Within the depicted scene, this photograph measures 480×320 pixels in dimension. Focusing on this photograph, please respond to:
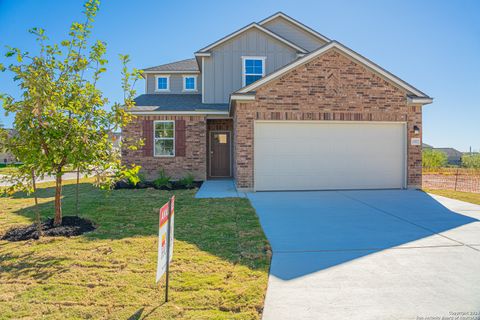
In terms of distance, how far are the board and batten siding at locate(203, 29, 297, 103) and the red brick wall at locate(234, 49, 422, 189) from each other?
465 cm

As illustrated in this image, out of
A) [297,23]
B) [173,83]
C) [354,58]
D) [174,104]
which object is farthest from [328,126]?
[173,83]

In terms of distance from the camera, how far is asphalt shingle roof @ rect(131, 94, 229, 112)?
13.6m

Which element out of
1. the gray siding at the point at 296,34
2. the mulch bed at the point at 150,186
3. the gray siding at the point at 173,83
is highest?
the gray siding at the point at 296,34

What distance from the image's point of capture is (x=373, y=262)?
4180mm

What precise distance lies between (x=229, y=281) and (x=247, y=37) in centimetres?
1349

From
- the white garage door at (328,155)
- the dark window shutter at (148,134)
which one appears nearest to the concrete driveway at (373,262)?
the white garage door at (328,155)

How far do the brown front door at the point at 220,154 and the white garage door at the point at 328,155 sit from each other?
4763 mm

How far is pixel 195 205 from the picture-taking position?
27.2 feet

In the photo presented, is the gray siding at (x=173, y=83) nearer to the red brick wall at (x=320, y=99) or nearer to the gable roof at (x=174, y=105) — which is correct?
the gable roof at (x=174, y=105)

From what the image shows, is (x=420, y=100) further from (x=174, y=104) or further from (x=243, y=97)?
(x=174, y=104)

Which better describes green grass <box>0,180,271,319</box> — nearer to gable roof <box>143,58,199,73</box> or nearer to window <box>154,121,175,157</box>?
window <box>154,121,175,157</box>

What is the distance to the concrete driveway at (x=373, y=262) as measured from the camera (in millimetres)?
3045

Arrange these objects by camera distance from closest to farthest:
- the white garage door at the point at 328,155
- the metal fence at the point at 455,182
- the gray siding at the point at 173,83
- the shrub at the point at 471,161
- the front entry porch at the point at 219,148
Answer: the white garage door at the point at 328,155
the metal fence at the point at 455,182
the front entry porch at the point at 219,148
the gray siding at the point at 173,83
the shrub at the point at 471,161

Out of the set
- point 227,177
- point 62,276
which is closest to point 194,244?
point 62,276
